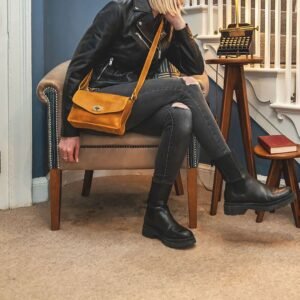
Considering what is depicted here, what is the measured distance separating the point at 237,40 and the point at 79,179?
49.9 inches

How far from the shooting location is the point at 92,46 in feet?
6.35

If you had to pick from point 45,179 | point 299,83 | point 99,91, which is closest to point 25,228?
point 45,179

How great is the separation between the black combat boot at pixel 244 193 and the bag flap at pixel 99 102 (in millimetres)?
433

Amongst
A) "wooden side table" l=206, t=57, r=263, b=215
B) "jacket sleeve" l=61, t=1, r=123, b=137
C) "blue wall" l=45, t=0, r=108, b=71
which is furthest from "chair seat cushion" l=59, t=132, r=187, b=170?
"blue wall" l=45, t=0, r=108, b=71

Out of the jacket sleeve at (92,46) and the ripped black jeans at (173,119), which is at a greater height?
the jacket sleeve at (92,46)

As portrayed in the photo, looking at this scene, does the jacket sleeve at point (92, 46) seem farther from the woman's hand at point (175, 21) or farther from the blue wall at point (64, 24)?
the blue wall at point (64, 24)

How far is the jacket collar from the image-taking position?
77.6 inches

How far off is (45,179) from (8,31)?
28.8 inches

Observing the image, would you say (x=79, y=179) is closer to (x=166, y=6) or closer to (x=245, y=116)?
(x=245, y=116)

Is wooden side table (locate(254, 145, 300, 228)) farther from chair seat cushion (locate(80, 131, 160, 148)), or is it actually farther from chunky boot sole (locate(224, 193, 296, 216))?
chair seat cushion (locate(80, 131, 160, 148))

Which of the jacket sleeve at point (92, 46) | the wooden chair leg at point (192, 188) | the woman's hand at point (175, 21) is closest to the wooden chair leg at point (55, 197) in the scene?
the jacket sleeve at point (92, 46)

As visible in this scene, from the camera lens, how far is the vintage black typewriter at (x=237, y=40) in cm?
222

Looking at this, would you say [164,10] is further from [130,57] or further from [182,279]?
[182,279]

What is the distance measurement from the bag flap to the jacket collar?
14.3 inches
